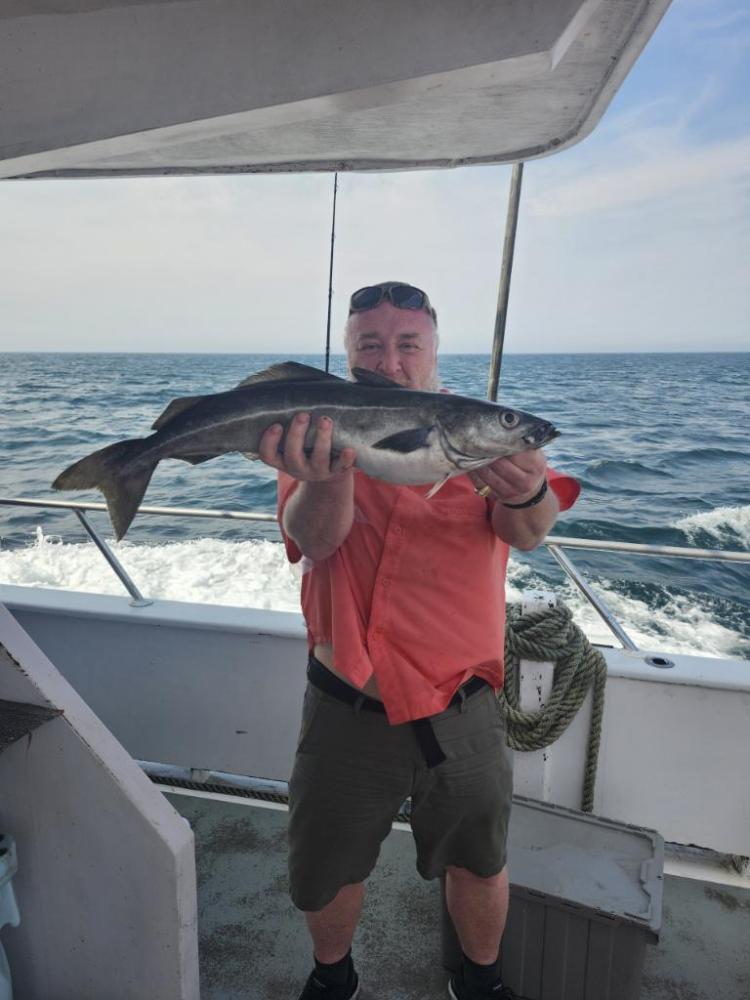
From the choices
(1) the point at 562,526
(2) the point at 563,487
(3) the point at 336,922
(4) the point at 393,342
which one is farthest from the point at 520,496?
(1) the point at 562,526

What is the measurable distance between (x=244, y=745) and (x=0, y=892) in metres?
1.59

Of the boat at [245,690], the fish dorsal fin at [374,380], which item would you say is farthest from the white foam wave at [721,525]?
the fish dorsal fin at [374,380]

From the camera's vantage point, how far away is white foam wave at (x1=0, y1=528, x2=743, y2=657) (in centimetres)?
780

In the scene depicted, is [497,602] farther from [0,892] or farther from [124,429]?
[124,429]

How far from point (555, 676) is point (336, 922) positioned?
1286mm

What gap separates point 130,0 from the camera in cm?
166

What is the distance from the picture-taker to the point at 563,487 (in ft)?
7.48

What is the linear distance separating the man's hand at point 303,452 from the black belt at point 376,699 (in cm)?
66

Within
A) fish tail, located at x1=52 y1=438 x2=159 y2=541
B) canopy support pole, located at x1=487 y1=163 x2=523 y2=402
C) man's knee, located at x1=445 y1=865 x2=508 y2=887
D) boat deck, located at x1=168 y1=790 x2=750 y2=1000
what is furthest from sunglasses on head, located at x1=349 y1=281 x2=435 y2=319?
boat deck, located at x1=168 y1=790 x2=750 y2=1000

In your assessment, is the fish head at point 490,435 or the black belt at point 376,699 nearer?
the fish head at point 490,435

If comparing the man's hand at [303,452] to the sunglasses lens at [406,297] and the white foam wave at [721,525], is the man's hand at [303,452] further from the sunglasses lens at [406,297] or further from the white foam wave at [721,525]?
the white foam wave at [721,525]

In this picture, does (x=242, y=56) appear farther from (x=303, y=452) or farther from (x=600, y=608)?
(x=600, y=608)

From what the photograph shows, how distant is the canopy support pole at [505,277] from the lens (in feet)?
9.94

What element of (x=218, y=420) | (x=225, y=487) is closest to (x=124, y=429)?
(x=225, y=487)
